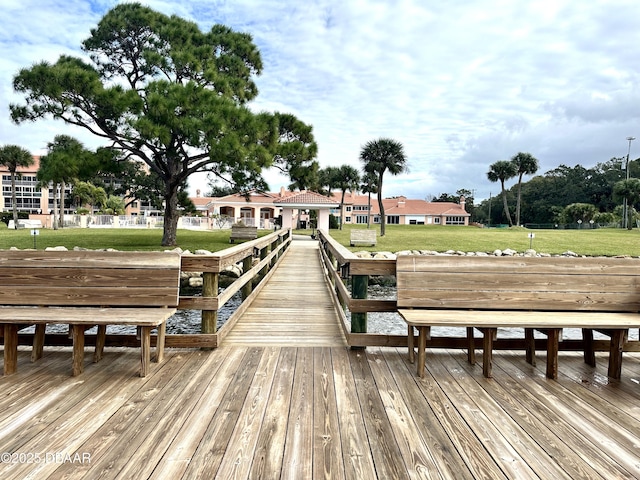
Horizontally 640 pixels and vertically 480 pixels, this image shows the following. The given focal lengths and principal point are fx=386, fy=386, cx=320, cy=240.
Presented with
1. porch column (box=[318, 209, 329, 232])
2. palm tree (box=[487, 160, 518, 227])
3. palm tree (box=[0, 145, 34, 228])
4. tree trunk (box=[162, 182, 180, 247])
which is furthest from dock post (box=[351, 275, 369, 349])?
palm tree (box=[487, 160, 518, 227])

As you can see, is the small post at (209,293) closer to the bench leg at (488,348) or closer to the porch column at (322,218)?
the bench leg at (488,348)

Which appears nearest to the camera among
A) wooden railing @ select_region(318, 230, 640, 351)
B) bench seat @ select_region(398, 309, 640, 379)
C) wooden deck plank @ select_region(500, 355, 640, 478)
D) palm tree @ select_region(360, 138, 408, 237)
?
wooden deck plank @ select_region(500, 355, 640, 478)

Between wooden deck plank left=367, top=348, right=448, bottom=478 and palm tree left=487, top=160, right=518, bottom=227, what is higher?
palm tree left=487, top=160, right=518, bottom=227

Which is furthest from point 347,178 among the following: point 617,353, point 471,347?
point 617,353

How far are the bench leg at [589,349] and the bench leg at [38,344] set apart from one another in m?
4.33

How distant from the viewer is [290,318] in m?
4.65

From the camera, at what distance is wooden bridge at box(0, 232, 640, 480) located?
1739 mm

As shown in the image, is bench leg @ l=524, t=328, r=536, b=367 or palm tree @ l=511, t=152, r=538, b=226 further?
palm tree @ l=511, t=152, r=538, b=226

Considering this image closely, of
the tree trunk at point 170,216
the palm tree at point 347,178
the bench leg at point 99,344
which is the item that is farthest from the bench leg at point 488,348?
the palm tree at point 347,178

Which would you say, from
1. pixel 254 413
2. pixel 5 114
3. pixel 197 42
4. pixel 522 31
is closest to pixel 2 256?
pixel 254 413

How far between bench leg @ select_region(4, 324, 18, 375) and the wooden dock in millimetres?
85

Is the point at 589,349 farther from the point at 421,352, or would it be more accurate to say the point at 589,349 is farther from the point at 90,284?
the point at 90,284

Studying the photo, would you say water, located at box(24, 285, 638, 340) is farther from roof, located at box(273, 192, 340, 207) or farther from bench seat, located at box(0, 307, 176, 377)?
roof, located at box(273, 192, 340, 207)

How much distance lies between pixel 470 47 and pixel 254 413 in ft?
39.3
